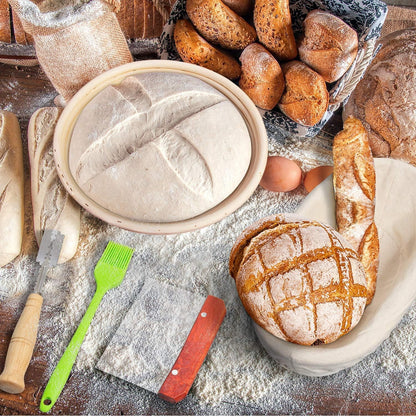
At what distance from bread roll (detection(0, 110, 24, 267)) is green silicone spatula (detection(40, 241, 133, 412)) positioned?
0.27m

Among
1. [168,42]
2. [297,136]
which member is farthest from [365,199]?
[168,42]

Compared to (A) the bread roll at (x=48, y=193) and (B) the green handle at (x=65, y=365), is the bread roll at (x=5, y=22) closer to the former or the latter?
(A) the bread roll at (x=48, y=193)

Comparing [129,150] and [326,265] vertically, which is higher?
[129,150]

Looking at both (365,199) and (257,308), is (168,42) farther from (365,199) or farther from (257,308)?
(257,308)

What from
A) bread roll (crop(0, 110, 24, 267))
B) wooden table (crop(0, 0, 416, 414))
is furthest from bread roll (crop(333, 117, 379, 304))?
bread roll (crop(0, 110, 24, 267))

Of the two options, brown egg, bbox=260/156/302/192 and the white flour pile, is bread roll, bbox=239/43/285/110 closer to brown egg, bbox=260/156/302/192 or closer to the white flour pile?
brown egg, bbox=260/156/302/192

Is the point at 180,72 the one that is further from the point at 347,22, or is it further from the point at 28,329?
the point at 28,329

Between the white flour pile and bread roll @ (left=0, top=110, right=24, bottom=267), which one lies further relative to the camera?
bread roll @ (left=0, top=110, right=24, bottom=267)

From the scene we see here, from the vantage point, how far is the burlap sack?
4.17ft

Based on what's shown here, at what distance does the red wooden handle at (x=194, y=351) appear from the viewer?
3.79 ft

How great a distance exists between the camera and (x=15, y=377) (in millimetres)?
1125

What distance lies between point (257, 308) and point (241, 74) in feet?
2.54

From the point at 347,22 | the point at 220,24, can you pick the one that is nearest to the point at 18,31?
the point at 220,24

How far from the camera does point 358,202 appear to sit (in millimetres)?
1218
